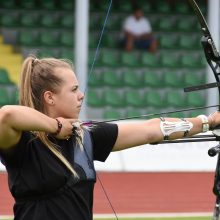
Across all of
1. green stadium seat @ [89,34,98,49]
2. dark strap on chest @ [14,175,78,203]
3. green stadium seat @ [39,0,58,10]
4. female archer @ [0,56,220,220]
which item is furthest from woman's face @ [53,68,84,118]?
green stadium seat @ [39,0,58,10]

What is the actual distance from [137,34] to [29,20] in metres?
2.18

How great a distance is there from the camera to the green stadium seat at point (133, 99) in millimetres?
14773

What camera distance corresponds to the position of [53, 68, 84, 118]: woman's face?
9.58 ft

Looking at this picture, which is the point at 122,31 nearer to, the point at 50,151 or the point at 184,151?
the point at 184,151

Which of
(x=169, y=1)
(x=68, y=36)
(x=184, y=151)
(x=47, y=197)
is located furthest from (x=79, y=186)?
(x=169, y=1)

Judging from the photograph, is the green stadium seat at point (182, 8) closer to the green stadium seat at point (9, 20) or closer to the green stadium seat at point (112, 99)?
the green stadium seat at point (112, 99)

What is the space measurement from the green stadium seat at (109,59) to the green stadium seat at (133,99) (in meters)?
0.86

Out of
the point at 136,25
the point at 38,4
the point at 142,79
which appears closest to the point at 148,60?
the point at 142,79

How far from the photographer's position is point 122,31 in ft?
53.6

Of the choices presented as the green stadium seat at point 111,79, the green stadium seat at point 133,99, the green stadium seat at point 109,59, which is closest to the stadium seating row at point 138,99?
the green stadium seat at point 133,99

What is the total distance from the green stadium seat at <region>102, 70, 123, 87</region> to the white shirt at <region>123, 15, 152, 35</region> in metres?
0.85

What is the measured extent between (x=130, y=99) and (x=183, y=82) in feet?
4.01

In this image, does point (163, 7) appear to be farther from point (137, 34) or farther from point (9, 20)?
point (9, 20)

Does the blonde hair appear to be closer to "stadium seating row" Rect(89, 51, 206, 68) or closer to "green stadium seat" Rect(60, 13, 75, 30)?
"stadium seating row" Rect(89, 51, 206, 68)
